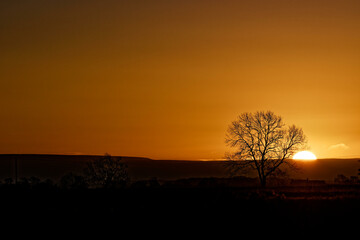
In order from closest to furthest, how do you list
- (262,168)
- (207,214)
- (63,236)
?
(63,236) < (207,214) < (262,168)

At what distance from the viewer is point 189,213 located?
2859 cm

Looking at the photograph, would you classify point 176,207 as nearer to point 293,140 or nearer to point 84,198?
point 84,198

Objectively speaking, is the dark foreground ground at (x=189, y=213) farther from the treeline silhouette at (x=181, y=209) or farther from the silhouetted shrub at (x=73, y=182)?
the silhouetted shrub at (x=73, y=182)

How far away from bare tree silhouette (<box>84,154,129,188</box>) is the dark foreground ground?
51.0 feet

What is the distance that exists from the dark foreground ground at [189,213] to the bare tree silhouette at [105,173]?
15.5m

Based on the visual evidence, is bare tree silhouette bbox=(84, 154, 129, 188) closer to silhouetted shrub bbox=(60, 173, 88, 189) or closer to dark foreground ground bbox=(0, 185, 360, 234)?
silhouetted shrub bbox=(60, 173, 88, 189)

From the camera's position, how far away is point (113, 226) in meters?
25.8

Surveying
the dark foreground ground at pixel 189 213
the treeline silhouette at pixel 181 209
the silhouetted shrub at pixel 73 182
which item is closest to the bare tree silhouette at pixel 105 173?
the silhouetted shrub at pixel 73 182

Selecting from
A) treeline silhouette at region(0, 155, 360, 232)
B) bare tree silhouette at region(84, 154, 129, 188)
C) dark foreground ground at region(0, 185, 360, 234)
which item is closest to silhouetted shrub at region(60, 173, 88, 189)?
bare tree silhouette at region(84, 154, 129, 188)

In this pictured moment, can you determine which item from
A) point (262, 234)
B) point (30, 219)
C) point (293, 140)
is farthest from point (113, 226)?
point (293, 140)

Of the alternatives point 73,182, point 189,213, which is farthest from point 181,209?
point 73,182

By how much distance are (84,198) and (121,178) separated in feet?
52.6

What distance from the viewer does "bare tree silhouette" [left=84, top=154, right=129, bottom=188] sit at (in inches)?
2047

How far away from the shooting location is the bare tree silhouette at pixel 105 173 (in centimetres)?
5200
